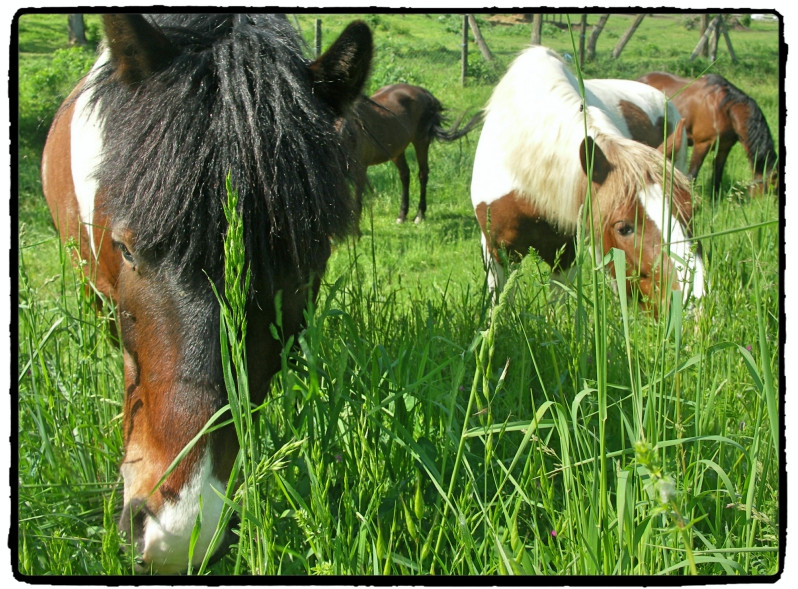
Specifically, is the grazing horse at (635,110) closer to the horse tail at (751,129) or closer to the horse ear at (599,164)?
the horse tail at (751,129)

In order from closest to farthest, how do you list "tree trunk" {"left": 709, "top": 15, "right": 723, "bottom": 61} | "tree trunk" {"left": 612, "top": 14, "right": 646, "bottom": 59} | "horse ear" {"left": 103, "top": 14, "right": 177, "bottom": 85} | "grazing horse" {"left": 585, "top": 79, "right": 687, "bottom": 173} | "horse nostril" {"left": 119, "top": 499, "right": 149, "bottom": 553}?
"horse nostril" {"left": 119, "top": 499, "right": 149, "bottom": 553}
"horse ear" {"left": 103, "top": 14, "right": 177, "bottom": 85}
"tree trunk" {"left": 709, "top": 15, "right": 723, "bottom": 61}
"tree trunk" {"left": 612, "top": 14, "right": 646, "bottom": 59}
"grazing horse" {"left": 585, "top": 79, "right": 687, "bottom": 173}

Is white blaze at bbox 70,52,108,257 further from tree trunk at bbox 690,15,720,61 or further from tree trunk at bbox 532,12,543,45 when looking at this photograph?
tree trunk at bbox 690,15,720,61

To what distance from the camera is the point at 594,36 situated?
2010 mm

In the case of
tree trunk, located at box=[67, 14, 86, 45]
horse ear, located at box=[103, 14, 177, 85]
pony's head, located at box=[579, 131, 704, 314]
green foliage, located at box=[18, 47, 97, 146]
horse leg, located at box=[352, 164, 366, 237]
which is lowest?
pony's head, located at box=[579, 131, 704, 314]

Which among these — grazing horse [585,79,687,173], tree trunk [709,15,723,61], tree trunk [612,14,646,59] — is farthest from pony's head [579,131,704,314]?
tree trunk [709,15,723,61]

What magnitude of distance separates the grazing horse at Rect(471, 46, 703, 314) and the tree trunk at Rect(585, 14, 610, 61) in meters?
0.46

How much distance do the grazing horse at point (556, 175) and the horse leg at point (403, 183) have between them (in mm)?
2456

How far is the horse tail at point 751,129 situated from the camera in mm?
3099

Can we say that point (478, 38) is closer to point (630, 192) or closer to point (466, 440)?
point (630, 192)

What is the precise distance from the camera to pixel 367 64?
1660 mm

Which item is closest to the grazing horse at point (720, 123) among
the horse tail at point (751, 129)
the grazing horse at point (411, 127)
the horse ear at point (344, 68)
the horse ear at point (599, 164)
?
the horse tail at point (751, 129)

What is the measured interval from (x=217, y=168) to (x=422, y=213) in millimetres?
4964

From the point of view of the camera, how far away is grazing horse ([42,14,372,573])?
1340 mm

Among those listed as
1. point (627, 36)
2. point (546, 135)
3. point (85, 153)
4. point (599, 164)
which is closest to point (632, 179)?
point (599, 164)
